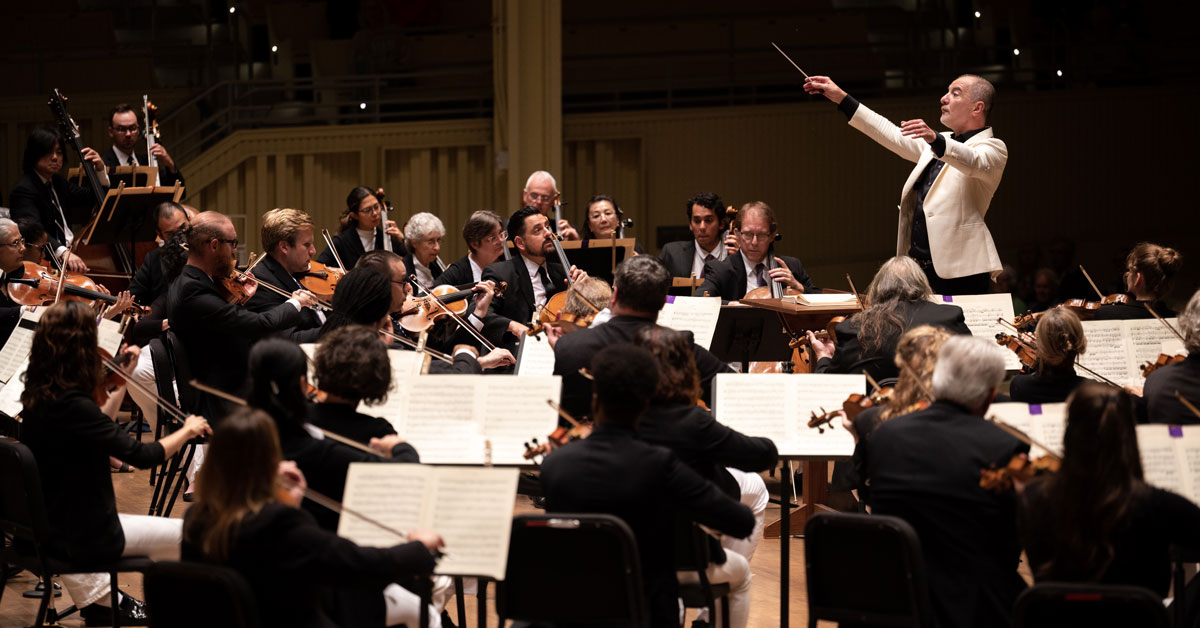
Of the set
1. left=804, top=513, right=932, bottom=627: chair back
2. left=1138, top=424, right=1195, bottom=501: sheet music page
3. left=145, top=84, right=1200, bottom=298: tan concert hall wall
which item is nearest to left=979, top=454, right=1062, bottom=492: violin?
left=804, top=513, right=932, bottom=627: chair back

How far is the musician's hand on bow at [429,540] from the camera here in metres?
2.85

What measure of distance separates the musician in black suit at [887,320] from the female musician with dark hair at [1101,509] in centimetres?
164

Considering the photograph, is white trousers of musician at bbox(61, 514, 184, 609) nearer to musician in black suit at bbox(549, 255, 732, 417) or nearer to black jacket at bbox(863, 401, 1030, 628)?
musician in black suit at bbox(549, 255, 732, 417)

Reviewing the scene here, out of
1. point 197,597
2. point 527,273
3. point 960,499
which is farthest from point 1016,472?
point 527,273

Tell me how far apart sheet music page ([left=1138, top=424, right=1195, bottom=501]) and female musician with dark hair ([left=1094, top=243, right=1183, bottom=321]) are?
1907 mm

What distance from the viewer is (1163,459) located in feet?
10.2

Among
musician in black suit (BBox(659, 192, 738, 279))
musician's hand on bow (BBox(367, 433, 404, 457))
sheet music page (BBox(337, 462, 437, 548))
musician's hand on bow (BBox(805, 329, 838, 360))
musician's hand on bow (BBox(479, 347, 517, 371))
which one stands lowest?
sheet music page (BBox(337, 462, 437, 548))

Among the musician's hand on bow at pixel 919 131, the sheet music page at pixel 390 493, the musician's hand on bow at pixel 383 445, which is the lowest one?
the sheet music page at pixel 390 493

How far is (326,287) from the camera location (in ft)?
19.3

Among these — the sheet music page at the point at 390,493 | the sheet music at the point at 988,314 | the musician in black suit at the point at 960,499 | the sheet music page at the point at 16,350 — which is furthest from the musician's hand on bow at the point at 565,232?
the sheet music page at the point at 390,493

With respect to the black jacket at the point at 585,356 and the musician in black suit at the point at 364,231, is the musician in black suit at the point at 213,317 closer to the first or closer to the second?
the black jacket at the point at 585,356

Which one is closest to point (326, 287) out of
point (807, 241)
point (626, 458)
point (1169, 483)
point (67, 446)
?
point (67, 446)

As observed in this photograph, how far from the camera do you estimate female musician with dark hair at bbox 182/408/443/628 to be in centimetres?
265

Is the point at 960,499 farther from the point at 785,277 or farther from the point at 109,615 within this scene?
the point at 785,277
